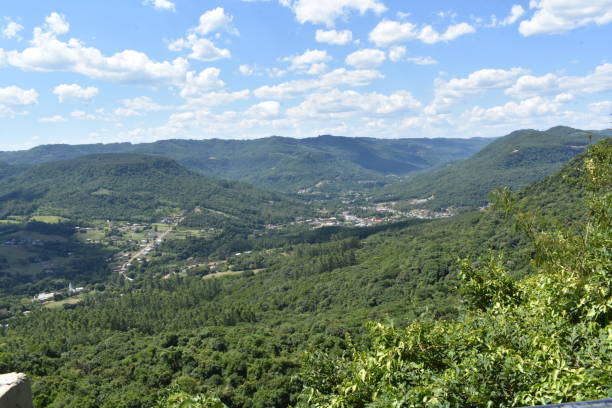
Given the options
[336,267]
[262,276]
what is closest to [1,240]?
[262,276]

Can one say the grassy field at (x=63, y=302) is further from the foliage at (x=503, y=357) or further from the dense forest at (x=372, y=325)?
the foliage at (x=503, y=357)

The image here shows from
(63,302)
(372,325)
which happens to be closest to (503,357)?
(372,325)

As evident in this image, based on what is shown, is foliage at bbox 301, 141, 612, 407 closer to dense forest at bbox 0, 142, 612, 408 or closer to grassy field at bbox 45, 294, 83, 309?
dense forest at bbox 0, 142, 612, 408

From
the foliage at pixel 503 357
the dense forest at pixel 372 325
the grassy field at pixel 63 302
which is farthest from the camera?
the grassy field at pixel 63 302

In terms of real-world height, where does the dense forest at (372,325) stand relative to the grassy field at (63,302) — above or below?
above

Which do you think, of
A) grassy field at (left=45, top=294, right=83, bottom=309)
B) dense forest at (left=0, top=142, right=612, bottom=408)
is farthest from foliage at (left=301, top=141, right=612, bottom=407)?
grassy field at (left=45, top=294, right=83, bottom=309)

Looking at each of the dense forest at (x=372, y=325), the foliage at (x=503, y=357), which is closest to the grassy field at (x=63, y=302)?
the dense forest at (x=372, y=325)

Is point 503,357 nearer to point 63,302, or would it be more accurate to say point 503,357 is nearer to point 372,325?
point 372,325

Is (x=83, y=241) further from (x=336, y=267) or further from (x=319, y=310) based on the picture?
(x=319, y=310)

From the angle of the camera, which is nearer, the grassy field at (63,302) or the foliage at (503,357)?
the foliage at (503,357)
